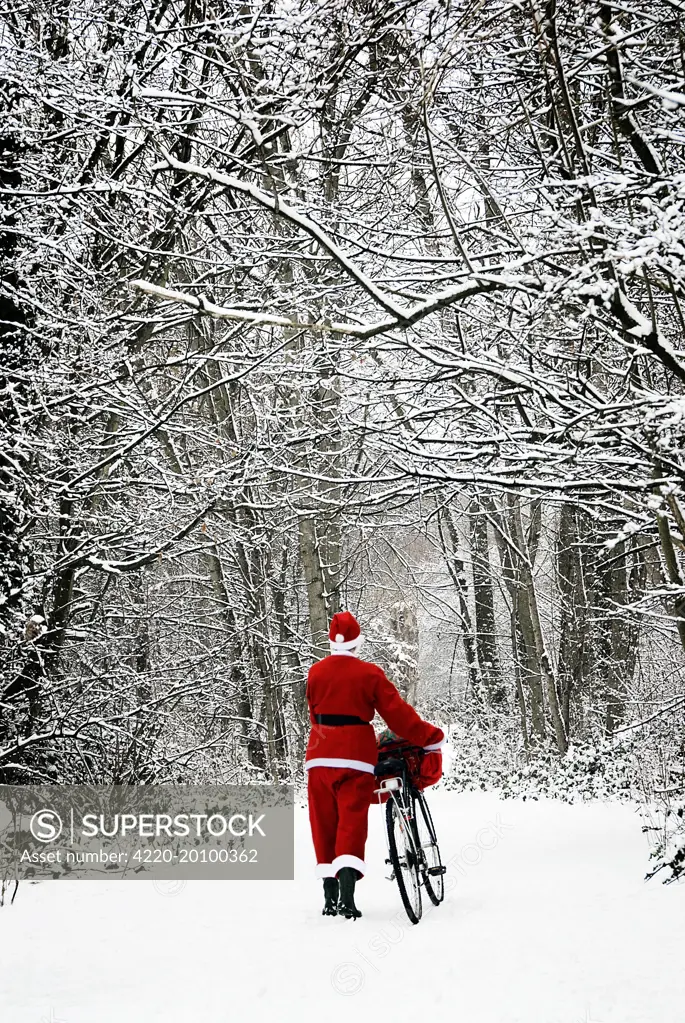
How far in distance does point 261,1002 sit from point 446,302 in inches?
129

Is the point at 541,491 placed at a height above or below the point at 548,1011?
above

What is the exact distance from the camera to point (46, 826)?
973 cm

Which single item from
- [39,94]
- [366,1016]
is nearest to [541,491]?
[366,1016]

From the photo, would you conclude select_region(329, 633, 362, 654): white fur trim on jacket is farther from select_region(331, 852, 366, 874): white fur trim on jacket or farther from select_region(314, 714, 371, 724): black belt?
select_region(331, 852, 366, 874): white fur trim on jacket

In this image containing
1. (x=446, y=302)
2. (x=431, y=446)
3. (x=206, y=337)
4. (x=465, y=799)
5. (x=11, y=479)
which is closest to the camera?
(x=446, y=302)

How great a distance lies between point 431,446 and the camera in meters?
8.08

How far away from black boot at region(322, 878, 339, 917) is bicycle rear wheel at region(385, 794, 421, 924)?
45cm

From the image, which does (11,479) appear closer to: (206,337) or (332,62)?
(206,337)

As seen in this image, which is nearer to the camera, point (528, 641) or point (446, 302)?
point (446, 302)

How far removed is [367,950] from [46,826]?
5193 millimetres

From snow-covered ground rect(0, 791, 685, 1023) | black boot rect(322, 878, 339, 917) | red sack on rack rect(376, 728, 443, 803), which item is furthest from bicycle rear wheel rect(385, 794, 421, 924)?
black boot rect(322, 878, 339, 917)

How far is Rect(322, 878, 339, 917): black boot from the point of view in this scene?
642 centimetres

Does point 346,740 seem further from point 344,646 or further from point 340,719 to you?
point 344,646

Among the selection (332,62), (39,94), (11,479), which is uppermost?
(39,94)
